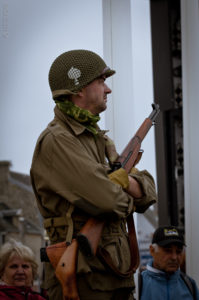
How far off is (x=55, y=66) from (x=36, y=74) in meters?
1.43

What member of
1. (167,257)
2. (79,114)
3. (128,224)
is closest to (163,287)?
(167,257)

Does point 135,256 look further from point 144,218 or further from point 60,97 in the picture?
point 144,218

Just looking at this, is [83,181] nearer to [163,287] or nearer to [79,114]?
[79,114]

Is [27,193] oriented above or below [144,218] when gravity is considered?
above

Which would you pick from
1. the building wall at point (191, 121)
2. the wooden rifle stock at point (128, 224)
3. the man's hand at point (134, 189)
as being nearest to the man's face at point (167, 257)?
the building wall at point (191, 121)

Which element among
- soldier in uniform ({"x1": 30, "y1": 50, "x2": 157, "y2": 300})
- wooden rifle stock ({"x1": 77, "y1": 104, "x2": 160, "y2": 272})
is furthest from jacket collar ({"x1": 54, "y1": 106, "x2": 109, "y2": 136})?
wooden rifle stock ({"x1": 77, "y1": 104, "x2": 160, "y2": 272})

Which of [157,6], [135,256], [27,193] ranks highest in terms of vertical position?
[157,6]

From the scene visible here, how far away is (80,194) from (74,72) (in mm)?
545

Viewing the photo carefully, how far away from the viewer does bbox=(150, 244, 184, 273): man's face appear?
3436 mm

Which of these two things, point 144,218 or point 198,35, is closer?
point 198,35

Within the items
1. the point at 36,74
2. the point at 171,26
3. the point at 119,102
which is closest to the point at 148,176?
the point at 119,102

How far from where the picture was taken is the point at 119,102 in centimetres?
371

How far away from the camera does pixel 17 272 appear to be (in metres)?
3.48

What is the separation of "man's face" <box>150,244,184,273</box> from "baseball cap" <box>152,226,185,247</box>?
41 mm
